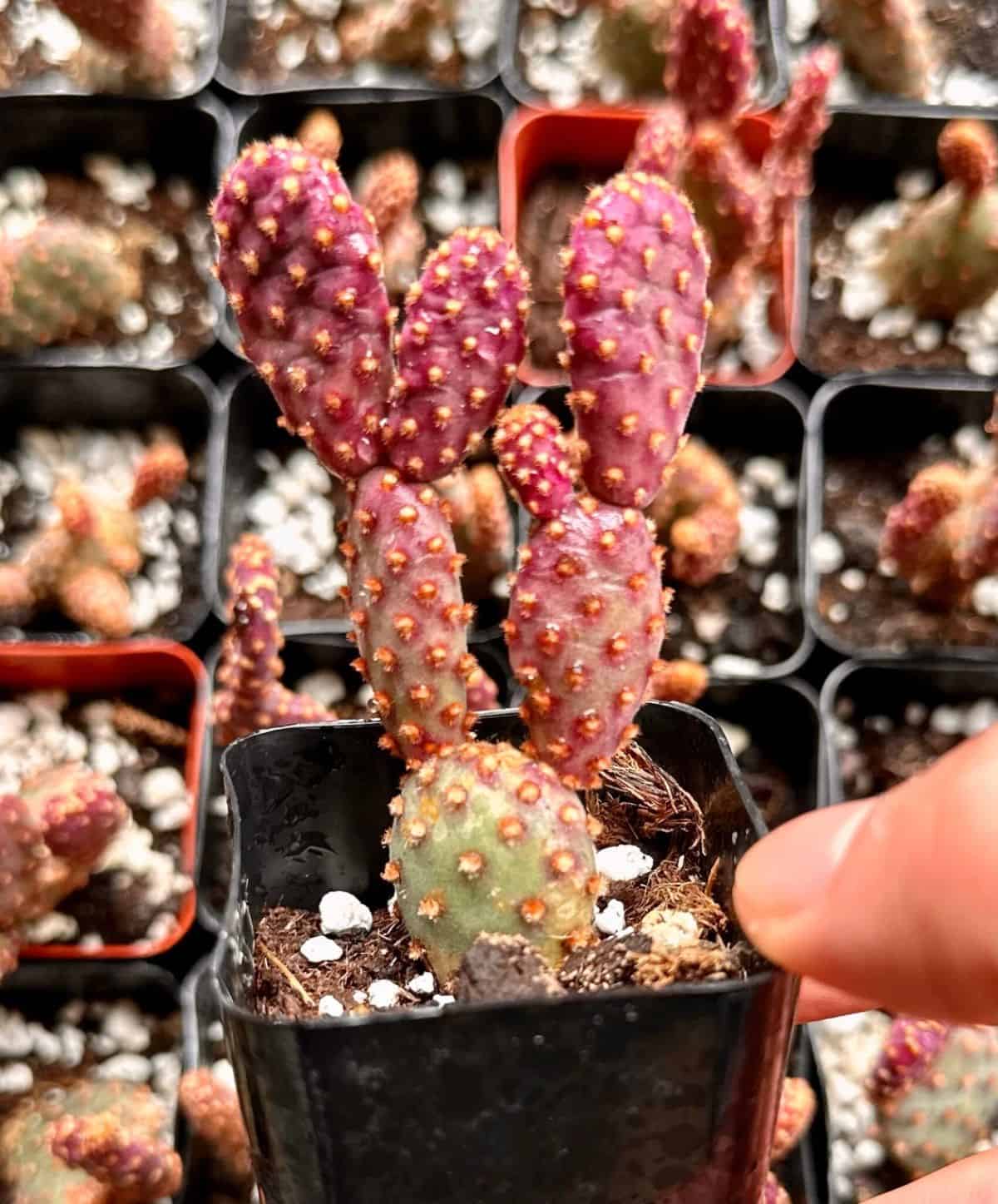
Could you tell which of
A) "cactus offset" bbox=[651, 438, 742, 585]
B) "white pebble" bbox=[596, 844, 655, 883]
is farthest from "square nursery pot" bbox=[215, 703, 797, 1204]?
"cactus offset" bbox=[651, 438, 742, 585]

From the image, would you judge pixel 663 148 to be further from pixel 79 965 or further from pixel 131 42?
pixel 79 965

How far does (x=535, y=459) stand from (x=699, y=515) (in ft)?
2.51

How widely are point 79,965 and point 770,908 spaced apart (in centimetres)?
95

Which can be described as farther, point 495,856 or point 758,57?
point 758,57

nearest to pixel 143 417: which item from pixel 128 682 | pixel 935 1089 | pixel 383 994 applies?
pixel 128 682

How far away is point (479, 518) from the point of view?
115cm

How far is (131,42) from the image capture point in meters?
1.31

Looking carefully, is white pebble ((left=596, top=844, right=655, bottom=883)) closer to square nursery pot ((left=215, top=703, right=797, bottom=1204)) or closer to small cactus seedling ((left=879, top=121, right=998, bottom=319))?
square nursery pot ((left=215, top=703, right=797, bottom=1204))

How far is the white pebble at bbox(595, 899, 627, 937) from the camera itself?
1.92 ft

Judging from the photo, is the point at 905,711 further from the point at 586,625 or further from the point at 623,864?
the point at 586,625

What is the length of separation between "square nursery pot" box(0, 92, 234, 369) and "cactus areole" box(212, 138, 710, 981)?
892mm

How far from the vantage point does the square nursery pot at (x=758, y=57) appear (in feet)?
4.61

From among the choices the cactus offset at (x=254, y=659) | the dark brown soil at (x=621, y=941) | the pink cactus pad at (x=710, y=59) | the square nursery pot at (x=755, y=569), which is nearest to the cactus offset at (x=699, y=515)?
the square nursery pot at (x=755, y=569)

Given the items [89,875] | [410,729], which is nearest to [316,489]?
[89,875]
